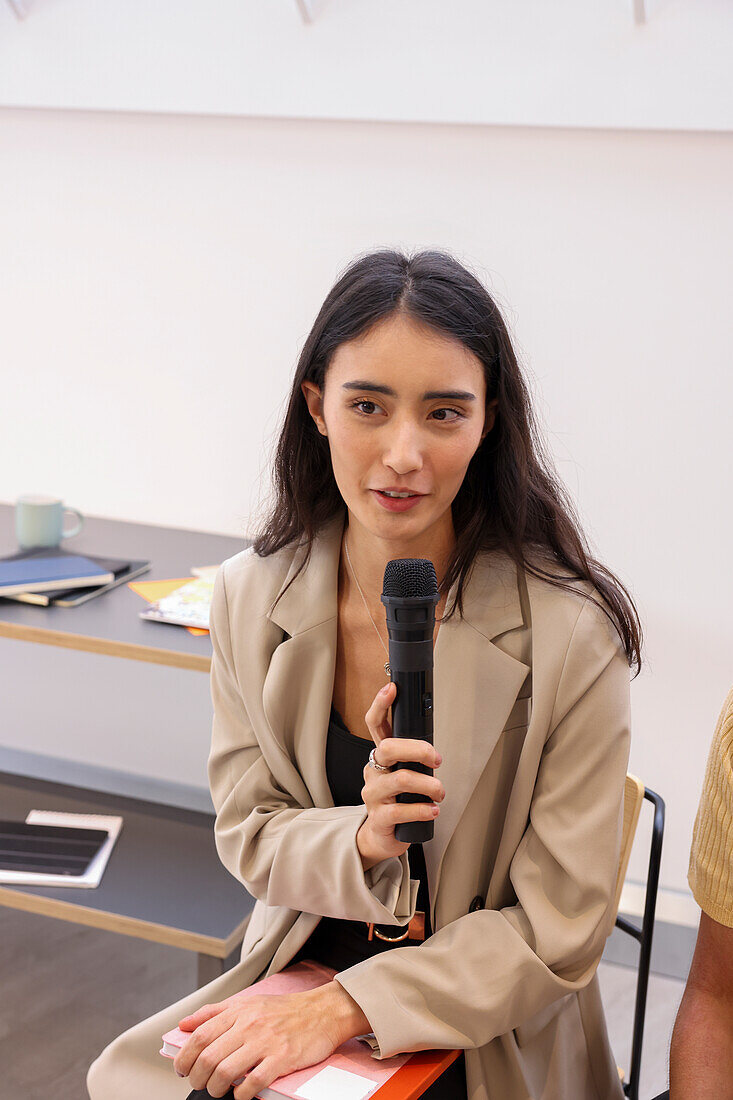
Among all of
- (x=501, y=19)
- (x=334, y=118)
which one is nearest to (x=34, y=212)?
(x=334, y=118)

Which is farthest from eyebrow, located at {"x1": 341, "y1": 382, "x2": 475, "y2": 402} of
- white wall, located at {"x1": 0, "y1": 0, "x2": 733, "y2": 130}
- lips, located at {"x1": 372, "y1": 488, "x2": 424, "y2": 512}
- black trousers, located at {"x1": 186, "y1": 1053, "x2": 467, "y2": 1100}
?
white wall, located at {"x1": 0, "y1": 0, "x2": 733, "y2": 130}

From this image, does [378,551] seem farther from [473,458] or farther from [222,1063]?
[222,1063]

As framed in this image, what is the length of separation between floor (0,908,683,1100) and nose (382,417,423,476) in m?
1.60

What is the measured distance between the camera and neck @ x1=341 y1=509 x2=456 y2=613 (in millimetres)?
1400

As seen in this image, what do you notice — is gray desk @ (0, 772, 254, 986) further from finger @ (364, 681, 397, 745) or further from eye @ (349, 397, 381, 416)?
eye @ (349, 397, 381, 416)

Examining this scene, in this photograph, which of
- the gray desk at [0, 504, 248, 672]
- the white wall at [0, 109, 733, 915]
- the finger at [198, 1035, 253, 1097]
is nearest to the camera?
the finger at [198, 1035, 253, 1097]

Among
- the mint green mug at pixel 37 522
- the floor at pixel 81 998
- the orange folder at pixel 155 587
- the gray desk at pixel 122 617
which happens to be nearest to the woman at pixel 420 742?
the gray desk at pixel 122 617

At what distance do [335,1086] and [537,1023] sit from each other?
0.99ft

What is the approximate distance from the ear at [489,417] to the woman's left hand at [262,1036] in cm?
68

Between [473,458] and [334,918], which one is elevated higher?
[473,458]

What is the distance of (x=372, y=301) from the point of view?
1266mm

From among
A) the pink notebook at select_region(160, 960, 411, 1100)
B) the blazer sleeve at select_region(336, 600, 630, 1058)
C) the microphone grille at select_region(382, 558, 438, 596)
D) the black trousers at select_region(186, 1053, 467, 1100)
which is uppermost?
the microphone grille at select_region(382, 558, 438, 596)

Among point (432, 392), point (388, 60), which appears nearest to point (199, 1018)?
point (432, 392)

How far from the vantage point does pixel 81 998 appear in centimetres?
247
